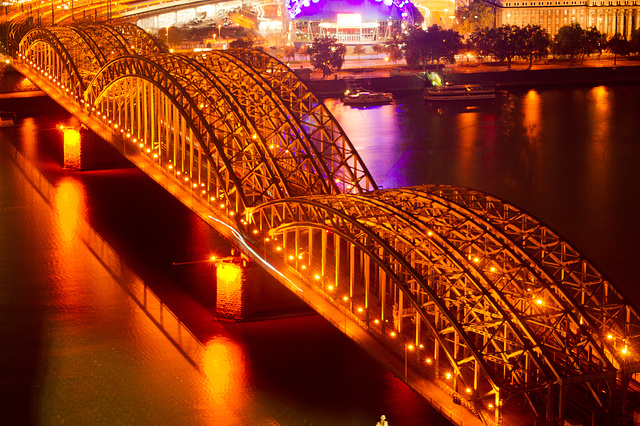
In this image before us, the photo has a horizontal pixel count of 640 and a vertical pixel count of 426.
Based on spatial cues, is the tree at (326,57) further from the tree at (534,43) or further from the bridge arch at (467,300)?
the bridge arch at (467,300)

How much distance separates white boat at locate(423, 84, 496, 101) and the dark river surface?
14292 mm

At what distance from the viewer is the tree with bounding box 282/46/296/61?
7744cm

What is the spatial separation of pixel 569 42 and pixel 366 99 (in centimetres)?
2239

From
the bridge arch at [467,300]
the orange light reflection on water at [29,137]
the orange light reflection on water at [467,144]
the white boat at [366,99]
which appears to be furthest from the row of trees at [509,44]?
the bridge arch at [467,300]

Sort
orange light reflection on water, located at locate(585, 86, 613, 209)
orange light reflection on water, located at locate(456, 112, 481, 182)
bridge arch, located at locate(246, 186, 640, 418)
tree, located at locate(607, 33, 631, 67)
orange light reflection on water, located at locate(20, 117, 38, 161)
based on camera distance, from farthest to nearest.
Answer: tree, located at locate(607, 33, 631, 67) → orange light reflection on water, located at locate(20, 117, 38, 161) → orange light reflection on water, located at locate(456, 112, 481, 182) → orange light reflection on water, located at locate(585, 86, 613, 209) → bridge arch, located at locate(246, 186, 640, 418)

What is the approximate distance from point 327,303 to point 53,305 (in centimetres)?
799

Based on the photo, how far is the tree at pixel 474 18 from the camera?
3408 inches

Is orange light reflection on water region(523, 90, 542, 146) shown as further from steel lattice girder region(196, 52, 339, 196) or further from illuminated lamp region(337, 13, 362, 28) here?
illuminated lamp region(337, 13, 362, 28)

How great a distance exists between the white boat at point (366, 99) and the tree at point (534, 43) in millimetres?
16798

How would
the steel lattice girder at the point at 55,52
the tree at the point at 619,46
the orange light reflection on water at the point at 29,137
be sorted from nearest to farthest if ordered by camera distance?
the steel lattice girder at the point at 55,52
the orange light reflection on water at the point at 29,137
the tree at the point at 619,46

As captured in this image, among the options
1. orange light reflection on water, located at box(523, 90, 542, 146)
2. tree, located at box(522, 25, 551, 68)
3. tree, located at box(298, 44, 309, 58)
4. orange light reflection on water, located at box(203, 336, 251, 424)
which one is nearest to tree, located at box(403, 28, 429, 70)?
tree, located at box(522, 25, 551, 68)

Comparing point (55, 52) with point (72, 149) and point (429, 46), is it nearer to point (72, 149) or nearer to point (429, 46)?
point (72, 149)

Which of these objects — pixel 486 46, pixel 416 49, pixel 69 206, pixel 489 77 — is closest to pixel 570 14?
Answer: pixel 486 46

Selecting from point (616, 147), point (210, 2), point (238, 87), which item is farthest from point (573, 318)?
point (210, 2)
